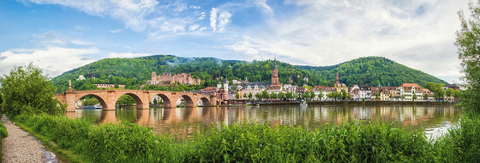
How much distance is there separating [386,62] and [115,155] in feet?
617

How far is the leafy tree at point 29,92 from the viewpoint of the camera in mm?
20469

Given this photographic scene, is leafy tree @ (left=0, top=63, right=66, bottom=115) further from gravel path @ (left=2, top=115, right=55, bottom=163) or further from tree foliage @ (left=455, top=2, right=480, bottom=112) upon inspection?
tree foliage @ (left=455, top=2, right=480, bottom=112)

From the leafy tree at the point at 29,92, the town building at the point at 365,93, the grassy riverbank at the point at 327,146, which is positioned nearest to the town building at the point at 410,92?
the town building at the point at 365,93

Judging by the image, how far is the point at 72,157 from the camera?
8023 mm

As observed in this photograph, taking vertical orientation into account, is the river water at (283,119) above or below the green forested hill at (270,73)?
below

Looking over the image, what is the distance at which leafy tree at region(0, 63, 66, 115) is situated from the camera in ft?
67.2

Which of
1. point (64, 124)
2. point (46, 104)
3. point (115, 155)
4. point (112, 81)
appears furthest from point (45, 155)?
point (112, 81)

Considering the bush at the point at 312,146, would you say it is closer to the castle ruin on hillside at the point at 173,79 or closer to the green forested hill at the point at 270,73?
the green forested hill at the point at 270,73

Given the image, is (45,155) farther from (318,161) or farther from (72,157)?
(318,161)

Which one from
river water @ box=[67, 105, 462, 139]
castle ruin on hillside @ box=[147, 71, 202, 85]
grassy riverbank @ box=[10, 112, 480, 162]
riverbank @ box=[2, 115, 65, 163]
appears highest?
castle ruin on hillside @ box=[147, 71, 202, 85]

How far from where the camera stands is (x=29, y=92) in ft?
68.5

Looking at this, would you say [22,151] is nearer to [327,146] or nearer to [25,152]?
[25,152]

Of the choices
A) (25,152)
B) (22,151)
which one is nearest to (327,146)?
(25,152)

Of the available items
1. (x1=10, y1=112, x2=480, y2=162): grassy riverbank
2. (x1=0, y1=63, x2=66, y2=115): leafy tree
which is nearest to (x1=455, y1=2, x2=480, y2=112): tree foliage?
(x1=10, y1=112, x2=480, y2=162): grassy riverbank
